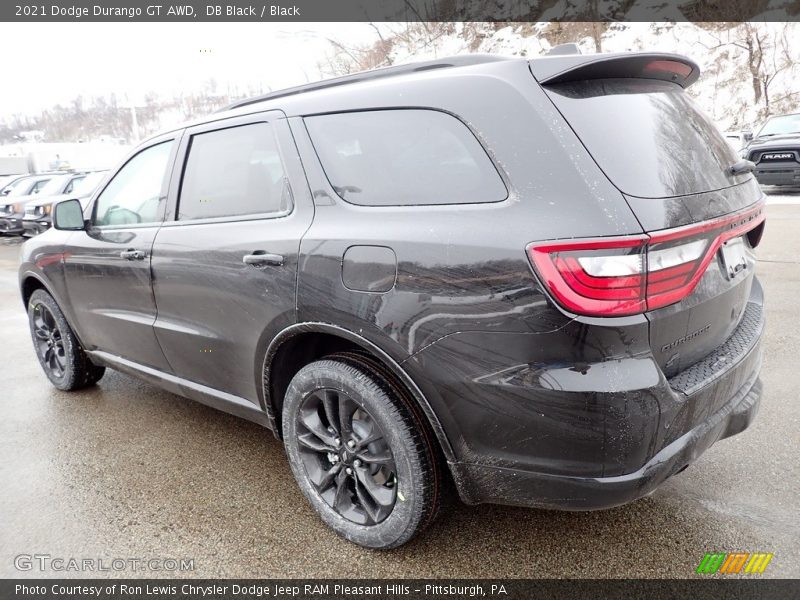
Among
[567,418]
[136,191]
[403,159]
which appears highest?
[403,159]

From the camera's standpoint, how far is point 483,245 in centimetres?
180

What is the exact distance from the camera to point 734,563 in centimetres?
217

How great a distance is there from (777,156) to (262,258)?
541 inches

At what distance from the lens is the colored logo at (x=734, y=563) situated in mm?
2141

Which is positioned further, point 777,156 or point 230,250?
point 777,156

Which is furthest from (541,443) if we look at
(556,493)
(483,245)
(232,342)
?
(232,342)

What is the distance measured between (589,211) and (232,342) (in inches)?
66.9

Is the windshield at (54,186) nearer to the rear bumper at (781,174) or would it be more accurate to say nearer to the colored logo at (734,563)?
the colored logo at (734,563)

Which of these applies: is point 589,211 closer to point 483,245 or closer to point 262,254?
point 483,245

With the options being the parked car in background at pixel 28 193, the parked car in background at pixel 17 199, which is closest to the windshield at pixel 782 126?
→ the parked car in background at pixel 28 193

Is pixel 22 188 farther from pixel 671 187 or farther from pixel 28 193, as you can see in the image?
pixel 671 187

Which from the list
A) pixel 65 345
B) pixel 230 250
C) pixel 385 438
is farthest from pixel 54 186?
pixel 385 438

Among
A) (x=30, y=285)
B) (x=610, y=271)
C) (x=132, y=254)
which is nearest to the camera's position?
(x=610, y=271)

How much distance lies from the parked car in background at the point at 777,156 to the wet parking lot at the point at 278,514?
36.3 feet
